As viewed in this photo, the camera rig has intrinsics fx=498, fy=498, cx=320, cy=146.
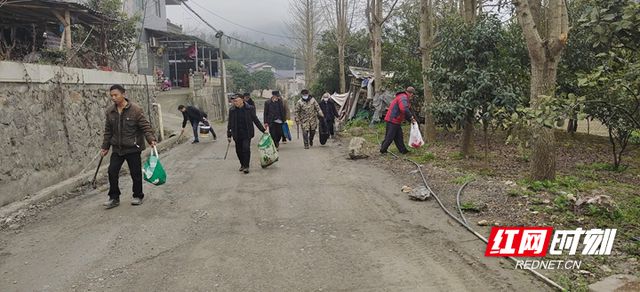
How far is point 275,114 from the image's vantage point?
13.0 meters

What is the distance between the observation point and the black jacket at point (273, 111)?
12.7 m

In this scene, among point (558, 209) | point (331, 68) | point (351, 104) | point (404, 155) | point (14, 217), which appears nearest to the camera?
point (558, 209)

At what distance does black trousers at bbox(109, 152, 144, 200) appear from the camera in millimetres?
6875

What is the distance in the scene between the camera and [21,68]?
25.2 feet

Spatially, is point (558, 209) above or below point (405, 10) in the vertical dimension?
below

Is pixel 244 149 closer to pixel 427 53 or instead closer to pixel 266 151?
pixel 266 151

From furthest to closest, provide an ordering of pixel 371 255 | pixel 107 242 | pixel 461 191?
pixel 461 191 < pixel 107 242 < pixel 371 255

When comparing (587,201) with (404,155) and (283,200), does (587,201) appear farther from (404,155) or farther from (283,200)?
(404,155)

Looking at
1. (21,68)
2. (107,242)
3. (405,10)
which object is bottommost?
(107,242)

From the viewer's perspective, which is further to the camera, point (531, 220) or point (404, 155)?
point (404, 155)

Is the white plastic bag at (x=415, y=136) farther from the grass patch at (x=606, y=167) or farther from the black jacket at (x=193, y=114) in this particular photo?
the black jacket at (x=193, y=114)

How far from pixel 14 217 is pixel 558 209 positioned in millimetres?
6805

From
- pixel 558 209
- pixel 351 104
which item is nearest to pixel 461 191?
pixel 558 209

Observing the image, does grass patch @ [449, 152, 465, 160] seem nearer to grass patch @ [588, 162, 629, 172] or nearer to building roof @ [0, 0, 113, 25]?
grass patch @ [588, 162, 629, 172]
